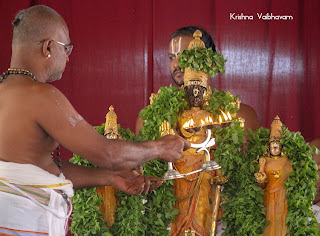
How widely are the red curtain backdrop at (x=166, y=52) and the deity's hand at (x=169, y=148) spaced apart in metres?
2.42

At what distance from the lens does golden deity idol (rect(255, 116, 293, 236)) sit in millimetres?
2627

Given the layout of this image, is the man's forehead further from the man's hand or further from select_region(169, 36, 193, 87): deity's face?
the man's hand

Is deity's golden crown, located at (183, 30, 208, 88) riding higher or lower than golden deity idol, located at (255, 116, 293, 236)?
higher

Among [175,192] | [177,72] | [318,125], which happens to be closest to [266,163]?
[175,192]

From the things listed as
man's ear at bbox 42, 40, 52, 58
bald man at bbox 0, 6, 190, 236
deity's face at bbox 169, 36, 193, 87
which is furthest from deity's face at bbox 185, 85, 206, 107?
man's ear at bbox 42, 40, 52, 58

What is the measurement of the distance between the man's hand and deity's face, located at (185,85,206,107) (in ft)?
2.05

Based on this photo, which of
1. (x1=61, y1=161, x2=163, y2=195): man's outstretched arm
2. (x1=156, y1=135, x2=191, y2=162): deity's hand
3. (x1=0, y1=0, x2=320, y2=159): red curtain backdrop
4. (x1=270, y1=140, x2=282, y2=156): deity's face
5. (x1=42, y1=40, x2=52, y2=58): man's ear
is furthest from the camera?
(x1=0, y1=0, x2=320, y2=159): red curtain backdrop

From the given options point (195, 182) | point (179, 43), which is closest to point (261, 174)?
point (195, 182)

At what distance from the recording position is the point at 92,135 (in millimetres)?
1849

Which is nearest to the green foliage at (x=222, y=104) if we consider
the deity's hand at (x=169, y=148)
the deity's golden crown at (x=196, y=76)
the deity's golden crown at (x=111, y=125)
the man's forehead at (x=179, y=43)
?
the deity's golden crown at (x=196, y=76)

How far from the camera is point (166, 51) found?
4441mm

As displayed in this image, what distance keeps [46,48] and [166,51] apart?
101 inches

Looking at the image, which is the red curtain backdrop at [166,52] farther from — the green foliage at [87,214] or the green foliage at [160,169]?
the green foliage at [87,214]

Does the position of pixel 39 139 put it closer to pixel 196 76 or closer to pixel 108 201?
pixel 108 201
